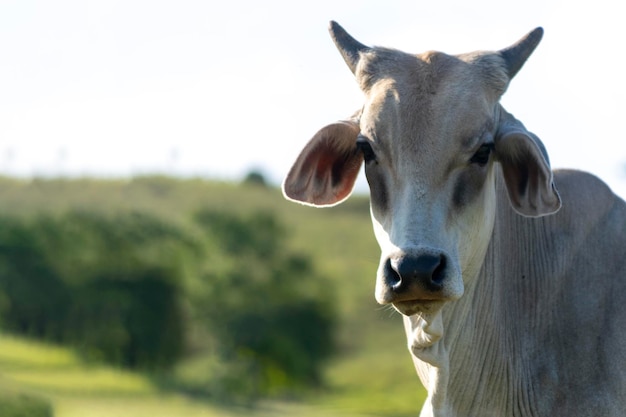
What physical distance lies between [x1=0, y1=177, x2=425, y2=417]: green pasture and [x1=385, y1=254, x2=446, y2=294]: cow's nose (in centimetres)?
2307

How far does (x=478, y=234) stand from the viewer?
7402 millimetres

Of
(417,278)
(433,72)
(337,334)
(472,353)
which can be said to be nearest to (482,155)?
(433,72)

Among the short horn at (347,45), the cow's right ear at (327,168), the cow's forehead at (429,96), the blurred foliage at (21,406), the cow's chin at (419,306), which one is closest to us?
the cow's chin at (419,306)

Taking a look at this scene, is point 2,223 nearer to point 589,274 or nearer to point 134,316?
point 134,316

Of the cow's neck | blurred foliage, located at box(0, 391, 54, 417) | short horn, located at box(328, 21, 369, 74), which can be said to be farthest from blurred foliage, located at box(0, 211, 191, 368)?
the cow's neck

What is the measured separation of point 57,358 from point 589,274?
117 ft

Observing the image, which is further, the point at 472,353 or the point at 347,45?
the point at 347,45

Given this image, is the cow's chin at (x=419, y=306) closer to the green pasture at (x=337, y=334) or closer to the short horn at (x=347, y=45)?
the short horn at (x=347, y=45)

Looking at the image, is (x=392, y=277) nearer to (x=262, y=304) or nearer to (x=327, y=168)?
(x=327, y=168)

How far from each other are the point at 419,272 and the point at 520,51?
193 centimetres

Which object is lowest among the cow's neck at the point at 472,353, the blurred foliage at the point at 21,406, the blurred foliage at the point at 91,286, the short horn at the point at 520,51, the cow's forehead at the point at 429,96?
the cow's neck at the point at 472,353

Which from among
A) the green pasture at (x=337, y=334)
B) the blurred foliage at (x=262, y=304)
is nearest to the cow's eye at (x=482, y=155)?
the green pasture at (x=337, y=334)

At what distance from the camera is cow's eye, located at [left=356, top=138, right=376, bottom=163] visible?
7.34 metres

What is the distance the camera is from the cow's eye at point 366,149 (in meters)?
7.34
